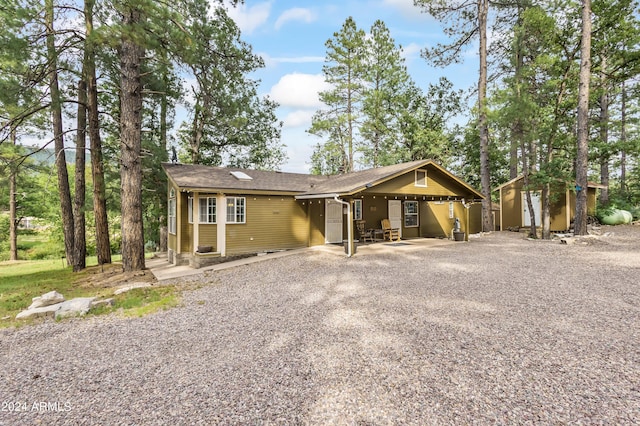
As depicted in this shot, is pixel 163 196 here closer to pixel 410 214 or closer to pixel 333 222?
pixel 333 222

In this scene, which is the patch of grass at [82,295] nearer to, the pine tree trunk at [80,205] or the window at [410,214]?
the pine tree trunk at [80,205]

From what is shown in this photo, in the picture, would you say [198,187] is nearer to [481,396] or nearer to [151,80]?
[151,80]

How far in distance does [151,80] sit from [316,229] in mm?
9624

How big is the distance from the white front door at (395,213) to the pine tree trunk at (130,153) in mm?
10628

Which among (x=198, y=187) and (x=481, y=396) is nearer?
(x=481, y=396)

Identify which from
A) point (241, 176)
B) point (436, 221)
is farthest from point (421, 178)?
point (241, 176)

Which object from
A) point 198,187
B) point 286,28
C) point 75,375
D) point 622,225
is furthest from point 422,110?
point 75,375

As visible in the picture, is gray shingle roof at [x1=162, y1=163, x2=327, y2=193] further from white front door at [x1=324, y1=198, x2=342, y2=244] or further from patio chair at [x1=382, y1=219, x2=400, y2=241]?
patio chair at [x1=382, y1=219, x2=400, y2=241]

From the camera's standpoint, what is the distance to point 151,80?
13234 millimetres

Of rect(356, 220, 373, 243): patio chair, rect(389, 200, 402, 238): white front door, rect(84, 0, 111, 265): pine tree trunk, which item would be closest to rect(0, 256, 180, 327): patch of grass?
rect(84, 0, 111, 265): pine tree trunk

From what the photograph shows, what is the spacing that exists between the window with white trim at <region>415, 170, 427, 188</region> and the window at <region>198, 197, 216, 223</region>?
8.44m

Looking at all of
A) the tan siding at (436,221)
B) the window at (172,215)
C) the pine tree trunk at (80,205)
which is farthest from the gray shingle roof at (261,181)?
the pine tree trunk at (80,205)

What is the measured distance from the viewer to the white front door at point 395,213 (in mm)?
14992

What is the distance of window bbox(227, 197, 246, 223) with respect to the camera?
36.9 ft
